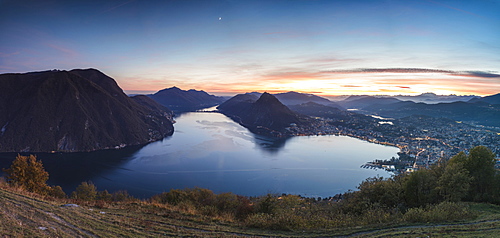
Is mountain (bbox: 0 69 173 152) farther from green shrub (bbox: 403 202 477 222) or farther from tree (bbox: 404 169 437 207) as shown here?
green shrub (bbox: 403 202 477 222)

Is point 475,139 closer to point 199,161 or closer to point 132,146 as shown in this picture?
point 199,161

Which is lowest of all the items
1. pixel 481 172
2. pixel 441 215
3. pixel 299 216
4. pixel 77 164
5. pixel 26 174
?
pixel 77 164

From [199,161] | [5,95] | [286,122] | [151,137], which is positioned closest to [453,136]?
[286,122]

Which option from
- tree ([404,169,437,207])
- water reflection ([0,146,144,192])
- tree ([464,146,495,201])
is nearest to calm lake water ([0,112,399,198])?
water reflection ([0,146,144,192])

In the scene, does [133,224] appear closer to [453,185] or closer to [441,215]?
[441,215]

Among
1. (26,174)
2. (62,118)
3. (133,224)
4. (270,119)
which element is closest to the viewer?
(133,224)

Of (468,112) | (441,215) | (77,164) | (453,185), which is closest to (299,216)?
(441,215)

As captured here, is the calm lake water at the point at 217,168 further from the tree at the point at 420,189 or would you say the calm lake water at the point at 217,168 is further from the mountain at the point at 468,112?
the mountain at the point at 468,112
